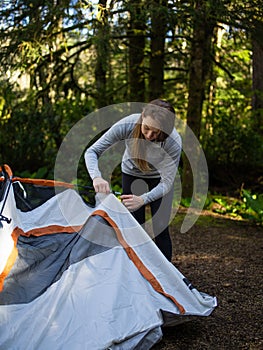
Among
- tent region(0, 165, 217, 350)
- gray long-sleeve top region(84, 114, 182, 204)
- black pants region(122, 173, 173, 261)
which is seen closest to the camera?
tent region(0, 165, 217, 350)

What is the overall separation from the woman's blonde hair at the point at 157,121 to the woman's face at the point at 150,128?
2 centimetres

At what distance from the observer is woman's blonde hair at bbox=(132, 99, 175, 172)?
113 inches

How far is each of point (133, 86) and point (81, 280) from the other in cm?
540

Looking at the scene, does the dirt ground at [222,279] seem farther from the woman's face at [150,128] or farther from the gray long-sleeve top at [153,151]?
the woman's face at [150,128]

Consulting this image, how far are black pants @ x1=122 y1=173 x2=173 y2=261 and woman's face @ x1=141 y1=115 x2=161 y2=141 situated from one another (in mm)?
408

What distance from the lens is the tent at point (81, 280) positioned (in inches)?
95.3

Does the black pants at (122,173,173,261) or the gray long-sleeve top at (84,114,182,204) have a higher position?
the gray long-sleeve top at (84,114,182,204)

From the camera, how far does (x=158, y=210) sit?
10.6 feet

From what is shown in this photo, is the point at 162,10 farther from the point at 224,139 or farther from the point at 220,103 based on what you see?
the point at 220,103

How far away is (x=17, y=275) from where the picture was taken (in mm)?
2637

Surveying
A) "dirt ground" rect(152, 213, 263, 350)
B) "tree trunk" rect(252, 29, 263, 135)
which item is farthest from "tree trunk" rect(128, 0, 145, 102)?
"dirt ground" rect(152, 213, 263, 350)

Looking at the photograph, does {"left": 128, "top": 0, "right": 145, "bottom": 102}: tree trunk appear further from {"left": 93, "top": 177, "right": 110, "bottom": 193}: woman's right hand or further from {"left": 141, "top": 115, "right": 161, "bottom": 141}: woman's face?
{"left": 93, "top": 177, "right": 110, "bottom": 193}: woman's right hand

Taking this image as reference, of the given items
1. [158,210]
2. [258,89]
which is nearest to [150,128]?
[158,210]

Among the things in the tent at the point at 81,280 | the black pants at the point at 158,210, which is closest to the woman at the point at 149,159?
the black pants at the point at 158,210
